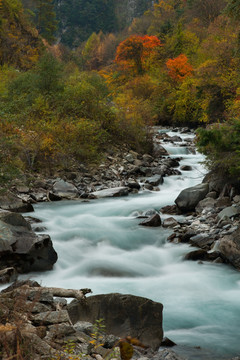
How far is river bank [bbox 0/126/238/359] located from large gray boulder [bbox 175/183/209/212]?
36 centimetres

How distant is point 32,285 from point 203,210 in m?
6.59

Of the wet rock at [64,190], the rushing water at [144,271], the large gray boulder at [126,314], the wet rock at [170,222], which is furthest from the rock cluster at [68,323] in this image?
the wet rock at [64,190]

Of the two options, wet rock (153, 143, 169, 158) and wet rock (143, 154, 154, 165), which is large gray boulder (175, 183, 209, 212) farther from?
wet rock (153, 143, 169, 158)

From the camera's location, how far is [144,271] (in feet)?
26.2

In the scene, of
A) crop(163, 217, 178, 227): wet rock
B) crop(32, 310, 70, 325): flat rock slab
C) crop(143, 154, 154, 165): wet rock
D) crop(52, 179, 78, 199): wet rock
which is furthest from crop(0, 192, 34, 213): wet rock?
crop(143, 154, 154, 165): wet rock

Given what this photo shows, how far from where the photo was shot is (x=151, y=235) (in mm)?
9555

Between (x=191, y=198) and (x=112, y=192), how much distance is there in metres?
3.07

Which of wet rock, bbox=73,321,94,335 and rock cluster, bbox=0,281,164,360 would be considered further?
wet rock, bbox=73,321,94,335

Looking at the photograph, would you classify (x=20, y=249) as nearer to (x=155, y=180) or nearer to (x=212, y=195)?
(x=212, y=195)

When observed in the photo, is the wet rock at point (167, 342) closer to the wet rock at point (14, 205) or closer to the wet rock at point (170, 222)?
the wet rock at point (170, 222)

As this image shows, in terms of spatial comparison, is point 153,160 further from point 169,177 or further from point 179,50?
point 179,50

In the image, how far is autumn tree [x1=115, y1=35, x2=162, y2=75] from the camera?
132 ft

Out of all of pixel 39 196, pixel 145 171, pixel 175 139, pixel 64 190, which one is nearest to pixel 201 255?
pixel 39 196

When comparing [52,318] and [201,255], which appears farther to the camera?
[201,255]
